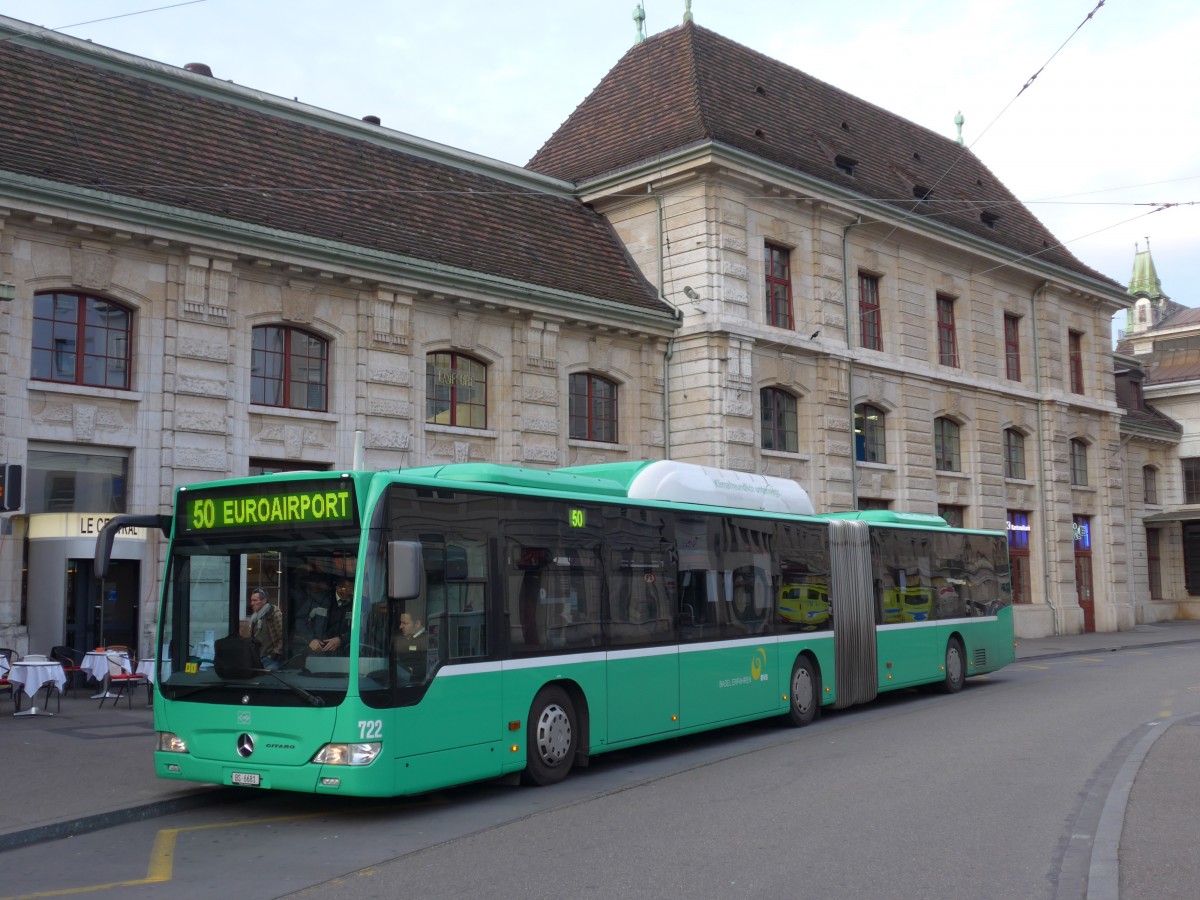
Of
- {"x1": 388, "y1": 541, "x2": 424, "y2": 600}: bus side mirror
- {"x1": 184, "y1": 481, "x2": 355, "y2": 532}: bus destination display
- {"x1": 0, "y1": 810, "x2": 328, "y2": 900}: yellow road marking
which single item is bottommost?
{"x1": 0, "y1": 810, "x2": 328, "y2": 900}: yellow road marking

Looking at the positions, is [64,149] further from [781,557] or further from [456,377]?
[781,557]

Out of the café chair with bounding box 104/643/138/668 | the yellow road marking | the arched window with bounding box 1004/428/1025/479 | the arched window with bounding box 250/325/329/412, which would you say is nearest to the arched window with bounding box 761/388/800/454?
the arched window with bounding box 1004/428/1025/479

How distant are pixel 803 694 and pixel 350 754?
812 cm

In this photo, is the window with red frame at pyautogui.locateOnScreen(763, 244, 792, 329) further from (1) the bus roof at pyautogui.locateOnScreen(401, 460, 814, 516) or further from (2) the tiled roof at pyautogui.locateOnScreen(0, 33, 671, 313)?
(1) the bus roof at pyautogui.locateOnScreen(401, 460, 814, 516)

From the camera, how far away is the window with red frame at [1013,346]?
120 ft

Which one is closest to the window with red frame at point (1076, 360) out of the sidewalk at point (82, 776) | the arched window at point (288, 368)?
the arched window at point (288, 368)

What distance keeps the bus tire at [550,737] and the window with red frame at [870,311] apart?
69.2 ft

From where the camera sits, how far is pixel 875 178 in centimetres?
3231

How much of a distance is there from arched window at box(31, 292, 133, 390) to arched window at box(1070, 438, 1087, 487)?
30057 millimetres

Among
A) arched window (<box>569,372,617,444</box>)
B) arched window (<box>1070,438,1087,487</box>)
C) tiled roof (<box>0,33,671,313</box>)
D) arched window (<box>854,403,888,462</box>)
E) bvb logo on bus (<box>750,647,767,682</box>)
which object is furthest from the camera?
arched window (<box>1070,438,1087,487</box>)

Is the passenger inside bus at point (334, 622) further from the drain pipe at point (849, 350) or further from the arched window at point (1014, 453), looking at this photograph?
the arched window at point (1014, 453)

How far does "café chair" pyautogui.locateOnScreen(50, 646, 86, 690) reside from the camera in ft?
54.7

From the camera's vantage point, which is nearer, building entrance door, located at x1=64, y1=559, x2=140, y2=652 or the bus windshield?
the bus windshield

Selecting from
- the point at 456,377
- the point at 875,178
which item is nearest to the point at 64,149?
the point at 456,377
